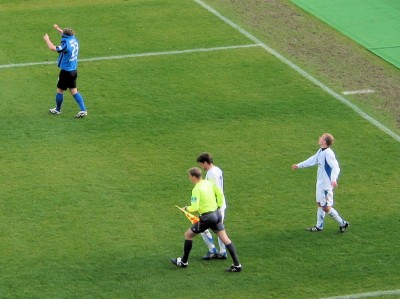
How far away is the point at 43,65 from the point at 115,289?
9.97 meters

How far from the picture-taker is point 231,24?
1043 inches

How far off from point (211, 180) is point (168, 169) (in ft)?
11.6

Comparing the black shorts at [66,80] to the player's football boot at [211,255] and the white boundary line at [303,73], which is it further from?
the player's football boot at [211,255]

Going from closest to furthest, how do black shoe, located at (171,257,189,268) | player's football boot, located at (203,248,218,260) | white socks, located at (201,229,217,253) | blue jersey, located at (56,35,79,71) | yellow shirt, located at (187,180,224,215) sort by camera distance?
yellow shirt, located at (187,180,224,215)
black shoe, located at (171,257,189,268)
white socks, located at (201,229,217,253)
player's football boot, located at (203,248,218,260)
blue jersey, located at (56,35,79,71)

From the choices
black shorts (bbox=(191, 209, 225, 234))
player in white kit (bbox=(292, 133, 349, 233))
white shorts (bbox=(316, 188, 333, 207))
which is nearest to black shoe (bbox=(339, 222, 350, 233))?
player in white kit (bbox=(292, 133, 349, 233))

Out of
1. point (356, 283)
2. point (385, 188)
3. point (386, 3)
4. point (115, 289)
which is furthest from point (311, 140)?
point (386, 3)

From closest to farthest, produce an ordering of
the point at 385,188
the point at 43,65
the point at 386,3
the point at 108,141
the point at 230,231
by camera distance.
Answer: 1. the point at 230,231
2. the point at 385,188
3. the point at 108,141
4. the point at 43,65
5. the point at 386,3

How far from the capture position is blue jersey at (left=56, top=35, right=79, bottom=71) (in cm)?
2036

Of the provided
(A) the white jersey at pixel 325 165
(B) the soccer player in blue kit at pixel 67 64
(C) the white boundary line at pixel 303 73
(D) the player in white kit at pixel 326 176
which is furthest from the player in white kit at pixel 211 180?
(C) the white boundary line at pixel 303 73

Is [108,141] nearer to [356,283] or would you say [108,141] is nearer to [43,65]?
[43,65]

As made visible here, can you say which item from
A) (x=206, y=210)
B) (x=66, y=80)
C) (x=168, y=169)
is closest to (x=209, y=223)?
(x=206, y=210)

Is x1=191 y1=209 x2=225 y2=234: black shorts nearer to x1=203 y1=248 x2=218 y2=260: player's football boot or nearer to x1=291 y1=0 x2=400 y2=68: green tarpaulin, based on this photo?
x1=203 y1=248 x2=218 y2=260: player's football boot

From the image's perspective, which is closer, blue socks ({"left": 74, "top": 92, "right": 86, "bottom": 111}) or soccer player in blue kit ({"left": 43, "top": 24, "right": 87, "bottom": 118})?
soccer player in blue kit ({"left": 43, "top": 24, "right": 87, "bottom": 118})

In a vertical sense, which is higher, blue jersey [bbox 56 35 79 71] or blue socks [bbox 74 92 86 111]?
blue jersey [bbox 56 35 79 71]
